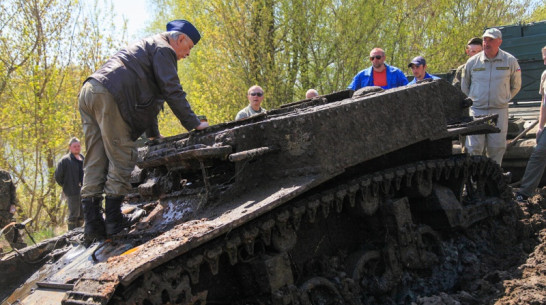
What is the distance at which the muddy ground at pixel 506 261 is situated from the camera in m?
4.23

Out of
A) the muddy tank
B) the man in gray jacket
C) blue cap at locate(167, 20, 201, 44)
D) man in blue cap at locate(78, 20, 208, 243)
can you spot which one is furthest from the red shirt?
the man in gray jacket

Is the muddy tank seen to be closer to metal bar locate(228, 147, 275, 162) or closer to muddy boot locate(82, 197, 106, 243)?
metal bar locate(228, 147, 275, 162)

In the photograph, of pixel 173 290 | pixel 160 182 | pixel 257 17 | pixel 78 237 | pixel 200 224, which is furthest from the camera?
pixel 257 17

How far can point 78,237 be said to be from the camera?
15.3 feet

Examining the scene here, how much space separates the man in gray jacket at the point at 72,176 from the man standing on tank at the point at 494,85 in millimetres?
6912

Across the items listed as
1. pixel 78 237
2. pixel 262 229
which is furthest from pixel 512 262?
pixel 78 237

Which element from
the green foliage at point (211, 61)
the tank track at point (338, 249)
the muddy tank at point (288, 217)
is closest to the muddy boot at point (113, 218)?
the muddy tank at point (288, 217)

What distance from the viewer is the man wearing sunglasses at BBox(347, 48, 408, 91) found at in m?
6.96

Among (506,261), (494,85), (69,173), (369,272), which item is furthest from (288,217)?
(69,173)

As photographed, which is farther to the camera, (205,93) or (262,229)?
(205,93)

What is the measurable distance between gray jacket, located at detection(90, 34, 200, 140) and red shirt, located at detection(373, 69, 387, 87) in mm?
3477

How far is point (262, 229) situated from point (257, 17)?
11.2 m

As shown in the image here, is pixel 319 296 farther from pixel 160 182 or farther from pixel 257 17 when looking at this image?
pixel 257 17

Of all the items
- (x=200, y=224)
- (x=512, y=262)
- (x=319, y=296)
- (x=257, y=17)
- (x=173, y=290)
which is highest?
(x=257, y=17)
